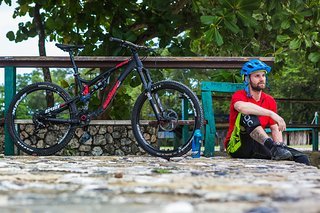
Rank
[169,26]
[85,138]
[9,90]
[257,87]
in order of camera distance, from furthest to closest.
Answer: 1. [169,26]
2. [85,138]
3. [9,90]
4. [257,87]

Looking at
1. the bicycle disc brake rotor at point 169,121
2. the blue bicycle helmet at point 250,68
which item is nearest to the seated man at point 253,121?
the blue bicycle helmet at point 250,68

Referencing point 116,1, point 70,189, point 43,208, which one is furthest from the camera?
point 116,1

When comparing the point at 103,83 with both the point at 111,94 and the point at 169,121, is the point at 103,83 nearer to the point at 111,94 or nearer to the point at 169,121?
the point at 111,94

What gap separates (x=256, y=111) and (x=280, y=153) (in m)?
0.40

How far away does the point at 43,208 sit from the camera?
72.7 inches

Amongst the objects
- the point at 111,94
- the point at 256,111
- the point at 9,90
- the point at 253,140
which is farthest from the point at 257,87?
the point at 9,90

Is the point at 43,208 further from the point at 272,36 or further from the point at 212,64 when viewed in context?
the point at 272,36

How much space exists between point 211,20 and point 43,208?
415cm

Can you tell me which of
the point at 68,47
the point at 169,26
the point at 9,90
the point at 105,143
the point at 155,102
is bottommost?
the point at 105,143

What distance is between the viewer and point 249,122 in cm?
474

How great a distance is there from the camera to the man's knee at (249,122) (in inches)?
186

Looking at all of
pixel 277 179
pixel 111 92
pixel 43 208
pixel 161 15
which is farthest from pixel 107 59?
pixel 43 208

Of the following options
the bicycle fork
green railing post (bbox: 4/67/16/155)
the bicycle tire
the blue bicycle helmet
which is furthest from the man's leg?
green railing post (bbox: 4/67/16/155)

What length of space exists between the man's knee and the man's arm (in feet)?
0.27
